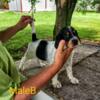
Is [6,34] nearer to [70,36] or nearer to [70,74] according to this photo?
[70,36]

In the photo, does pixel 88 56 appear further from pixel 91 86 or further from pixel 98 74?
pixel 91 86

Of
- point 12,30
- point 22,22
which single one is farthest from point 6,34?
point 22,22

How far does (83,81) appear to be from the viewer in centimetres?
466

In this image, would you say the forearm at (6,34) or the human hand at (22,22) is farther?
the human hand at (22,22)

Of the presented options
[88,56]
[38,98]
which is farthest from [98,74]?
[38,98]

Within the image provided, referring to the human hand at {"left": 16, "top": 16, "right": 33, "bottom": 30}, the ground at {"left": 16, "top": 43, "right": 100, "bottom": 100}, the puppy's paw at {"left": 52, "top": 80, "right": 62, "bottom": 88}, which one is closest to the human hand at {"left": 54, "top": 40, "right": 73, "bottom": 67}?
the human hand at {"left": 16, "top": 16, "right": 33, "bottom": 30}

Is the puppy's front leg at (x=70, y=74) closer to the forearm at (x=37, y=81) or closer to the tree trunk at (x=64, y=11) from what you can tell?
the tree trunk at (x=64, y=11)

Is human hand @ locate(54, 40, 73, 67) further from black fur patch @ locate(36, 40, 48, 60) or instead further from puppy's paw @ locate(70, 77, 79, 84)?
puppy's paw @ locate(70, 77, 79, 84)

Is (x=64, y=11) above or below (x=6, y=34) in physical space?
below

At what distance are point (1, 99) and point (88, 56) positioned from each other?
4679 mm

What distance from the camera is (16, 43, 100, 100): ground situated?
4137 millimetres

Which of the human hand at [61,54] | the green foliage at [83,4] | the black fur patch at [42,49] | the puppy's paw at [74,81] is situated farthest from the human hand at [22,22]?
the green foliage at [83,4]

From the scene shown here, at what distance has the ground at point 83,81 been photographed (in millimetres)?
4137

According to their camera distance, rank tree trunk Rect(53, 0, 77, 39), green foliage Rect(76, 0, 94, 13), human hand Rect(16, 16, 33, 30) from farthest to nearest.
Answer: green foliage Rect(76, 0, 94, 13) → tree trunk Rect(53, 0, 77, 39) → human hand Rect(16, 16, 33, 30)
